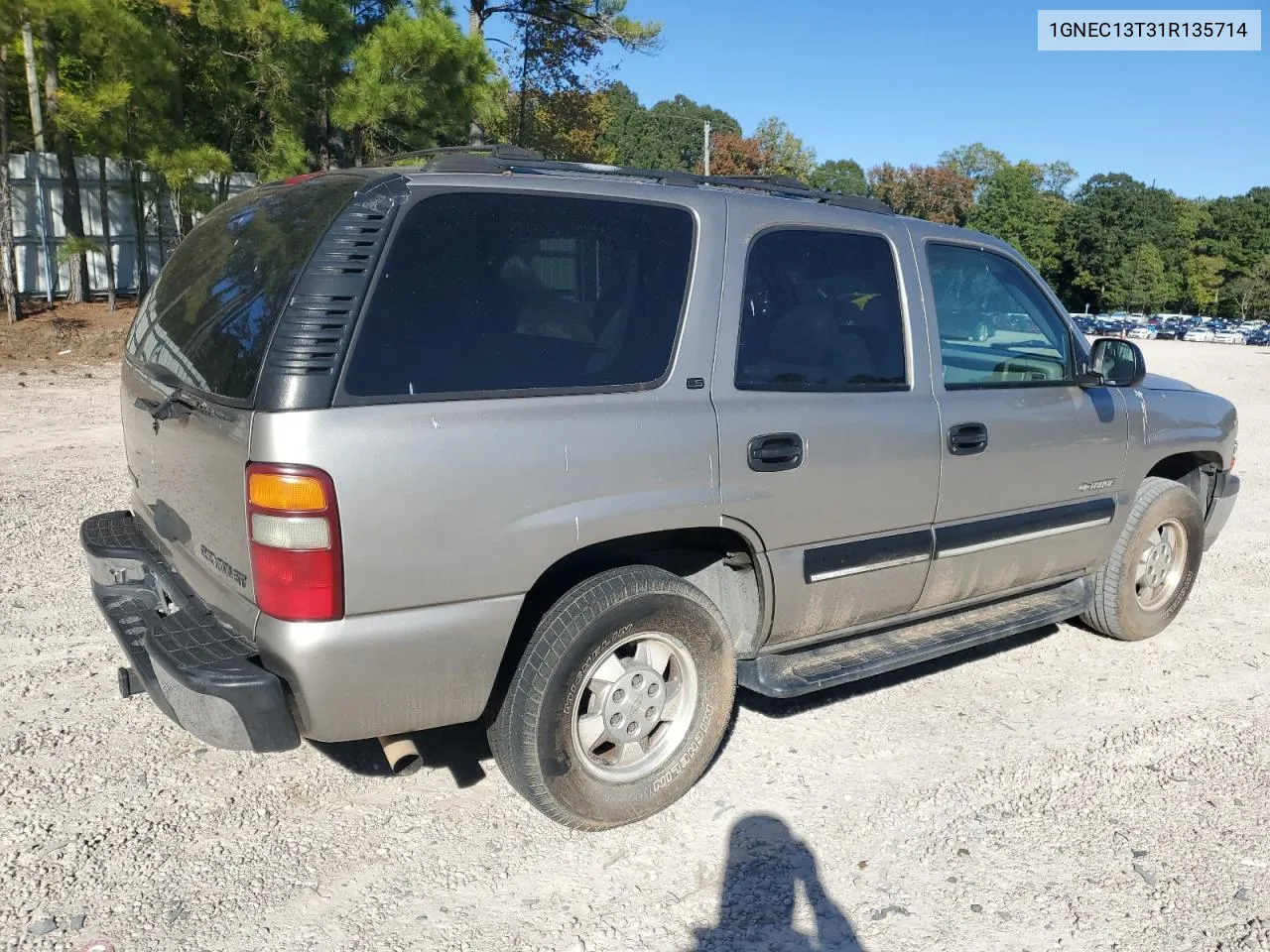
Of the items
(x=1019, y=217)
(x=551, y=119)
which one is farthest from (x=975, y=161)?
(x=551, y=119)

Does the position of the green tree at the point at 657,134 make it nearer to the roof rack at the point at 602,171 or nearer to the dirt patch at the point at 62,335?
the dirt patch at the point at 62,335

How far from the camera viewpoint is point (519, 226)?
3078mm

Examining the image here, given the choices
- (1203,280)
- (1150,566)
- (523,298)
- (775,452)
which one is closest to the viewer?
(523,298)

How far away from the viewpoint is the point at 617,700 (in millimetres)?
3314

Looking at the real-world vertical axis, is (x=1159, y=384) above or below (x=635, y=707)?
above

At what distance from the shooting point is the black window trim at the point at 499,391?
2730 mm

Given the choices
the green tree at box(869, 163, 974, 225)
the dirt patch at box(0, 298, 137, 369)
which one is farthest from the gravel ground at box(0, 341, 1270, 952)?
the green tree at box(869, 163, 974, 225)

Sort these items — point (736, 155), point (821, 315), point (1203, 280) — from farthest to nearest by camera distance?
point (1203, 280) < point (736, 155) < point (821, 315)

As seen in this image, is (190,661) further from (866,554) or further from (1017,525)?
(1017,525)

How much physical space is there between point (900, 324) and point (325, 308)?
7.23 feet

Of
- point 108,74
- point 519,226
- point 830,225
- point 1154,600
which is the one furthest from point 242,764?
point 108,74

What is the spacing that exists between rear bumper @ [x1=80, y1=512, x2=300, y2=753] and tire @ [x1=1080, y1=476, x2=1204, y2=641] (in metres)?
3.86

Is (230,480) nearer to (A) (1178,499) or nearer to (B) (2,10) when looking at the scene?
(A) (1178,499)

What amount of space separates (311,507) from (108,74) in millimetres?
14444
